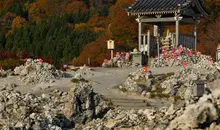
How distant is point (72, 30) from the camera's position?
71000mm

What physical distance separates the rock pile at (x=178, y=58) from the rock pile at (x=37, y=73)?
6419mm

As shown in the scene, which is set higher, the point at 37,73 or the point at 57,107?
the point at 37,73

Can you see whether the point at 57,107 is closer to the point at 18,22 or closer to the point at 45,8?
the point at 18,22

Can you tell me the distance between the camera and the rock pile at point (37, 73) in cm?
1883

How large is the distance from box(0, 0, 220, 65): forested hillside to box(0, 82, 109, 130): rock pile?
10700mm

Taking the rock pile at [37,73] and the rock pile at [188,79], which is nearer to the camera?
the rock pile at [188,79]

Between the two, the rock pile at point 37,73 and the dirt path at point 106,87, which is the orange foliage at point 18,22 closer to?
the dirt path at point 106,87

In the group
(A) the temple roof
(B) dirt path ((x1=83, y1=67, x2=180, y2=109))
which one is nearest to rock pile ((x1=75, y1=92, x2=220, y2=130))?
(B) dirt path ((x1=83, y1=67, x2=180, y2=109))

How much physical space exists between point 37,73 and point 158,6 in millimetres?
10115

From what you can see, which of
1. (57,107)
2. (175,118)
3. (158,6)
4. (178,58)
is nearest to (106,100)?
(57,107)

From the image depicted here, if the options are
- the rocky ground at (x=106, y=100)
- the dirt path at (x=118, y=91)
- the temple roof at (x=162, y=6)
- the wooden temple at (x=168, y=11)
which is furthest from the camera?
the wooden temple at (x=168, y=11)

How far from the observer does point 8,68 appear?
20.8 m

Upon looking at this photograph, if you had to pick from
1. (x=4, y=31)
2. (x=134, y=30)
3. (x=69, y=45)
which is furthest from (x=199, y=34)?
(x=4, y=31)

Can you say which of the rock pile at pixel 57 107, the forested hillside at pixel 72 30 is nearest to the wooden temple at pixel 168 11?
the forested hillside at pixel 72 30
